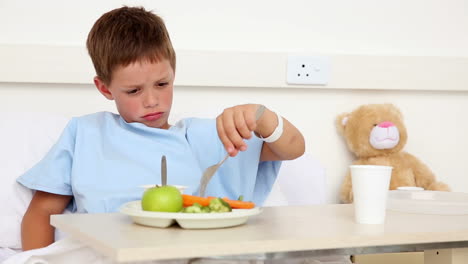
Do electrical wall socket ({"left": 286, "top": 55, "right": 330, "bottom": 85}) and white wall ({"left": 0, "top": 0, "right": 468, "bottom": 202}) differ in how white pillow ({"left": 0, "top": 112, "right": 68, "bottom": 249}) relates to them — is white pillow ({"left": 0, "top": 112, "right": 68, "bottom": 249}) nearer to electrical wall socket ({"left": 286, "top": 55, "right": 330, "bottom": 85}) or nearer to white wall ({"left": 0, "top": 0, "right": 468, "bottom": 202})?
white wall ({"left": 0, "top": 0, "right": 468, "bottom": 202})

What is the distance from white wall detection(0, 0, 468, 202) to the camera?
1827 mm

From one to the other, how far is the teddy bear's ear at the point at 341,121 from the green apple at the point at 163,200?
3.62 feet

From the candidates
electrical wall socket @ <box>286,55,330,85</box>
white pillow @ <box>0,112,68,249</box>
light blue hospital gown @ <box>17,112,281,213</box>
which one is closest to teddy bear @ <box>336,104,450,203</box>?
electrical wall socket @ <box>286,55,330,85</box>

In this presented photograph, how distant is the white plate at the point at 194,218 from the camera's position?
3.03ft

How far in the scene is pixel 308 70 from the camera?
198 cm

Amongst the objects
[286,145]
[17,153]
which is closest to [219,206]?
[286,145]

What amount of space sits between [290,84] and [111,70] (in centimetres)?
68

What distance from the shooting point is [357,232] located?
3.09ft

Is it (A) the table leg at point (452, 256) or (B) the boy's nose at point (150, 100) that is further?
(B) the boy's nose at point (150, 100)

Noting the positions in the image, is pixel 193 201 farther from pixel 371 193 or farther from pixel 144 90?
pixel 144 90

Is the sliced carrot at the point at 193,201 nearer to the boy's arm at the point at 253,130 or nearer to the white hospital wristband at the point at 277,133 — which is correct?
the boy's arm at the point at 253,130

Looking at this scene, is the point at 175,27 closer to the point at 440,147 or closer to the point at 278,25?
the point at 278,25

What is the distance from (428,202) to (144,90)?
0.64 meters

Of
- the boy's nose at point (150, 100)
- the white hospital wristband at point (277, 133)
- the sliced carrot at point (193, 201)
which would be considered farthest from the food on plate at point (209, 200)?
the boy's nose at point (150, 100)
